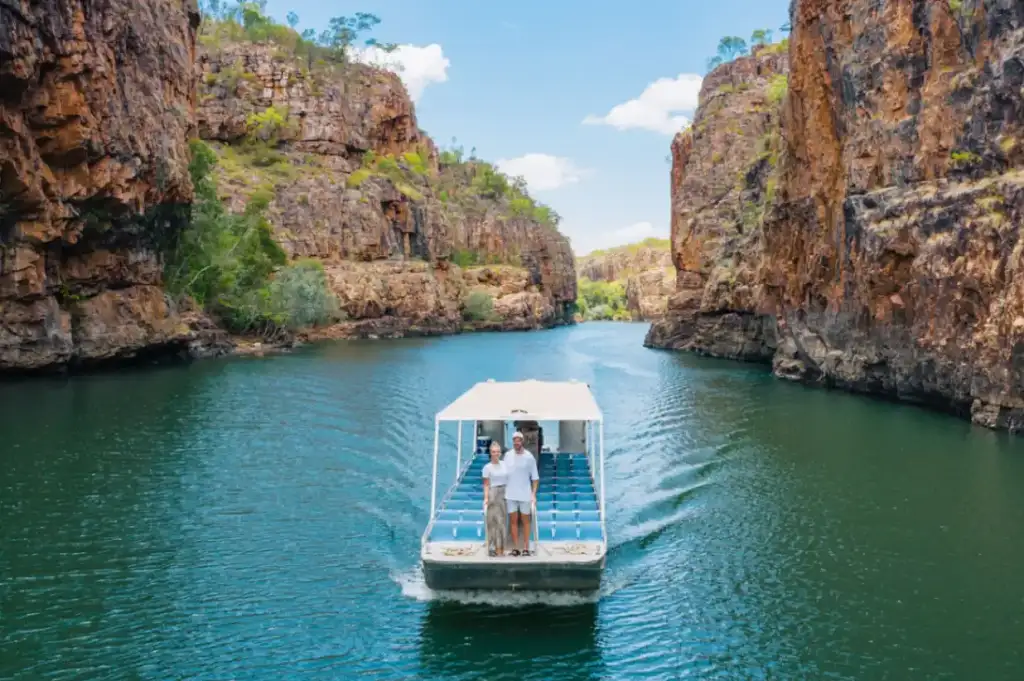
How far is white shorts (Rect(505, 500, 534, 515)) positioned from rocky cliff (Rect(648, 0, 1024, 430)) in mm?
24098

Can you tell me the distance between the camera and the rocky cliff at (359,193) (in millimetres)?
108750

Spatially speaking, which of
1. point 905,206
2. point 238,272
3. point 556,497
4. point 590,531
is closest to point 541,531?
point 590,531

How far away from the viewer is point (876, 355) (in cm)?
4256

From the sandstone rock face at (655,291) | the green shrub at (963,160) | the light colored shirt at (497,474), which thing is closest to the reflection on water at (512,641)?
the light colored shirt at (497,474)

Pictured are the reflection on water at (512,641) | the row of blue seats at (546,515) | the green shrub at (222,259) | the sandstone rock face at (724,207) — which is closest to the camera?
the reflection on water at (512,641)

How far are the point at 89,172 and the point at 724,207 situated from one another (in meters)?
62.1

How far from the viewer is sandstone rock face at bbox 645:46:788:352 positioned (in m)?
73.8

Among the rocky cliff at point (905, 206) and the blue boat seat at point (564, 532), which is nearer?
the blue boat seat at point (564, 532)

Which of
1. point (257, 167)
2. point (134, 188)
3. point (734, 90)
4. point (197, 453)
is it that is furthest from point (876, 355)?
point (257, 167)

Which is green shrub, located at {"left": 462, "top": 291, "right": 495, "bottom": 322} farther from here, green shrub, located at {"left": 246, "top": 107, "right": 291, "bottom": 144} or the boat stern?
the boat stern

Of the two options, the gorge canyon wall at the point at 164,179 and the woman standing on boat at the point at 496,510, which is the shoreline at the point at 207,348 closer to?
the gorge canyon wall at the point at 164,179

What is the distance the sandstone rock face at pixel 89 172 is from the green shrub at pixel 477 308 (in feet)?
248

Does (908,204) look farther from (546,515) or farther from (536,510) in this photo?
(536,510)

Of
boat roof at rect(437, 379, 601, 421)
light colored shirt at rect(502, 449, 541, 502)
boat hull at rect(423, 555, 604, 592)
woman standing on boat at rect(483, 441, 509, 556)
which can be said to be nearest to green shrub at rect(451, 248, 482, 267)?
boat roof at rect(437, 379, 601, 421)
